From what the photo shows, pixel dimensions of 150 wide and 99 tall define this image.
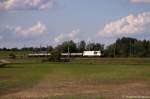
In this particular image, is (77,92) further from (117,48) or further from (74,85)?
(117,48)

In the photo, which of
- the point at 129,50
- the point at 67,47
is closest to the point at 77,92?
the point at 129,50

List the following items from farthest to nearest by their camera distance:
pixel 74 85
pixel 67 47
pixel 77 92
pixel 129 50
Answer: pixel 67 47
pixel 129 50
pixel 74 85
pixel 77 92

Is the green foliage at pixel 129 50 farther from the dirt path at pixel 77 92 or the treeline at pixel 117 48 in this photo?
the dirt path at pixel 77 92

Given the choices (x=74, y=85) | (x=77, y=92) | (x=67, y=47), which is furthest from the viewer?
(x=67, y=47)

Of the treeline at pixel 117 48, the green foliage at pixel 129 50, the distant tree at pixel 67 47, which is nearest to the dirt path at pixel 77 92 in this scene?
the treeline at pixel 117 48

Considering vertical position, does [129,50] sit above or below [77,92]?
above

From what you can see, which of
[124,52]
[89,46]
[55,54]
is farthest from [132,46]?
[55,54]

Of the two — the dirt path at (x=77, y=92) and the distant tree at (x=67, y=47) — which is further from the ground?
the distant tree at (x=67, y=47)

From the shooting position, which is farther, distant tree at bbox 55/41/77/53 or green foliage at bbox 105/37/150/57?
distant tree at bbox 55/41/77/53

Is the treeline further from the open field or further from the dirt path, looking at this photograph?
the dirt path

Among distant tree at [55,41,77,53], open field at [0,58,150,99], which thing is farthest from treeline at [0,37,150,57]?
open field at [0,58,150,99]

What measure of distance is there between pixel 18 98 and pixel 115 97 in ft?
13.1

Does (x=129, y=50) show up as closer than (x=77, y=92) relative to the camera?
No

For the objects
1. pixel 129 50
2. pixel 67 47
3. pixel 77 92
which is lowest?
pixel 77 92
